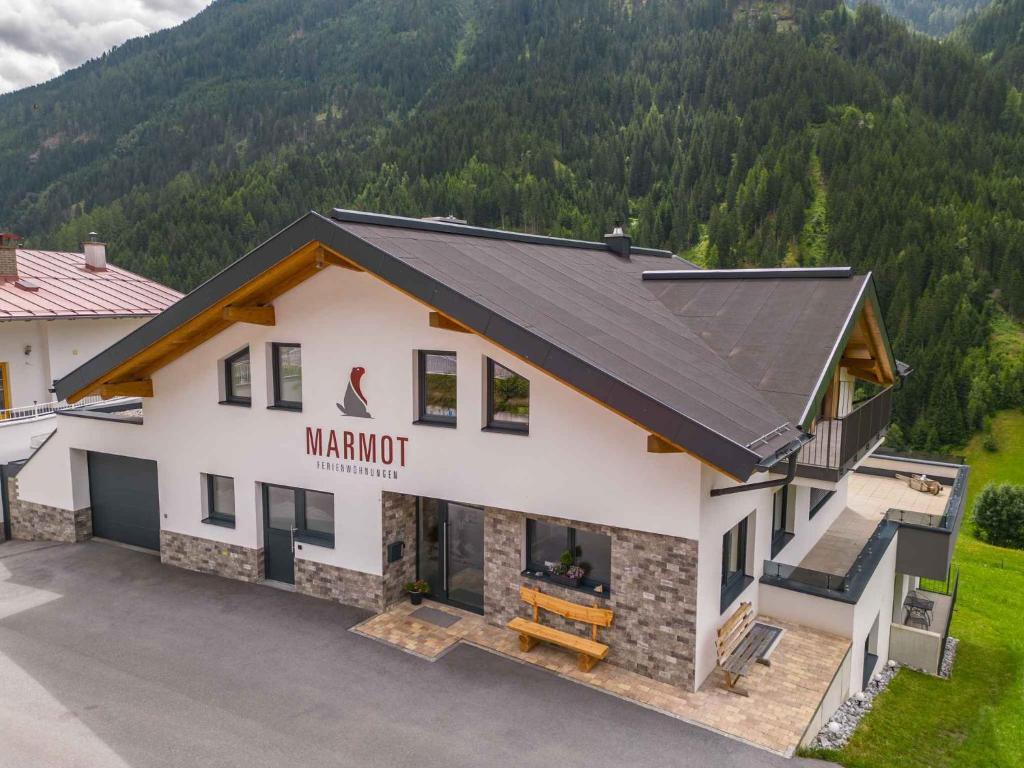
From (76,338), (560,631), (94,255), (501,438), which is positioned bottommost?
(560,631)

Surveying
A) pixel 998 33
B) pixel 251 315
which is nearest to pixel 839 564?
pixel 251 315

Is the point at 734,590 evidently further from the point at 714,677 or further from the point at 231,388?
the point at 231,388

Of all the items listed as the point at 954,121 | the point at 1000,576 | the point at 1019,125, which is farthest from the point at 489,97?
the point at 1000,576

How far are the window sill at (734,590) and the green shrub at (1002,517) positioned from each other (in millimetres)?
29190

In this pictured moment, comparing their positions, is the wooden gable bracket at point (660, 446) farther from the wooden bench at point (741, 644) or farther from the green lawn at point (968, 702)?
the green lawn at point (968, 702)

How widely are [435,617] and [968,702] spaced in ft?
37.6

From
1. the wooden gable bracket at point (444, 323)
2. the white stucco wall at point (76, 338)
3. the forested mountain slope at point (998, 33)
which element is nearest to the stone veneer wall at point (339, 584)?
the wooden gable bracket at point (444, 323)

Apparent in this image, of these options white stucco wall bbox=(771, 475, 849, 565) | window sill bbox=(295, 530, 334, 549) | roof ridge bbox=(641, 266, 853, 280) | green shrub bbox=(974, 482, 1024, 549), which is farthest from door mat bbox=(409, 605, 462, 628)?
green shrub bbox=(974, 482, 1024, 549)

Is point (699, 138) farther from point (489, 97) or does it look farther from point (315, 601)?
point (315, 601)

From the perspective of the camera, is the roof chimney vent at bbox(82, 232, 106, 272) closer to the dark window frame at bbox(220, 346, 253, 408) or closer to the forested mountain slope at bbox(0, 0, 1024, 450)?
the dark window frame at bbox(220, 346, 253, 408)

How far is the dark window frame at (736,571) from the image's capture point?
34.5 ft

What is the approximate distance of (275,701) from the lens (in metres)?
9.38

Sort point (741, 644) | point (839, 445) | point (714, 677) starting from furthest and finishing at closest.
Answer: point (839, 445), point (741, 644), point (714, 677)

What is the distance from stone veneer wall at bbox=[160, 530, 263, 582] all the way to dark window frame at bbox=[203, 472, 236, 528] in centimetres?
38
